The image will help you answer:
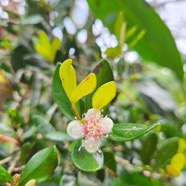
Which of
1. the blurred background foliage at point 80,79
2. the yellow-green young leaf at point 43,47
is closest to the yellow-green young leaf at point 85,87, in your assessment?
the blurred background foliage at point 80,79

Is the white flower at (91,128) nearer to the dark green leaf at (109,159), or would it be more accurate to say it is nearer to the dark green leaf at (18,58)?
the dark green leaf at (109,159)

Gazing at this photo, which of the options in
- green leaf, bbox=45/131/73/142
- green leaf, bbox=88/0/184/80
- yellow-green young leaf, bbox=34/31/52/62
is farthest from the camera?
green leaf, bbox=88/0/184/80

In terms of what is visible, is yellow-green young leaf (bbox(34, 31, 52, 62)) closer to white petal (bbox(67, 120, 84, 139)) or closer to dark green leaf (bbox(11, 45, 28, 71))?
dark green leaf (bbox(11, 45, 28, 71))

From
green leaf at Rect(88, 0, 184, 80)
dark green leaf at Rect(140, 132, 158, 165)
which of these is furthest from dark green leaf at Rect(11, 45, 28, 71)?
dark green leaf at Rect(140, 132, 158, 165)

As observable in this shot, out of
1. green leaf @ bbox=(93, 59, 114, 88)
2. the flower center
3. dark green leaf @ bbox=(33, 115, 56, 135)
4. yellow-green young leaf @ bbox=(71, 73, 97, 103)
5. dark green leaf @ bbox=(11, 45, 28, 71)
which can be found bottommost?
dark green leaf @ bbox=(11, 45, 28, 71)

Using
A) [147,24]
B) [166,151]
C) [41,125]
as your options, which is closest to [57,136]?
[41,125]

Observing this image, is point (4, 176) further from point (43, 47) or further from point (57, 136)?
point (43, 47)
